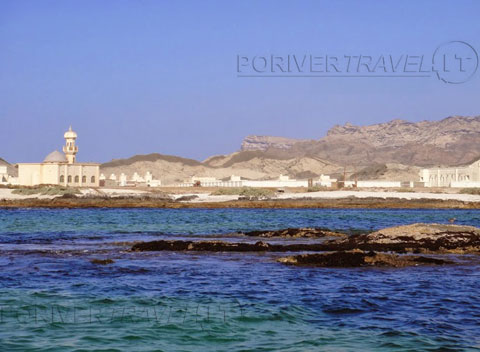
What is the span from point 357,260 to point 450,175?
95.7 meters

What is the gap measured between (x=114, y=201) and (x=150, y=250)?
4782 cm

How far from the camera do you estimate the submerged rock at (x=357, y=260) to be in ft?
60.9

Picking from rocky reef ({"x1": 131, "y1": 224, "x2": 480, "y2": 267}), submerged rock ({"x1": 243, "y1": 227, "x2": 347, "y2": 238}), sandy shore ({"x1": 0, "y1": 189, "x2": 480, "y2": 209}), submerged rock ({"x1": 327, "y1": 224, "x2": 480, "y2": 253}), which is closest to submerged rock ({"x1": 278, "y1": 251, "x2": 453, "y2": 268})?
rocky reef ({"x1": 131, "y1": 224, "x2": 480, "y2": 267})

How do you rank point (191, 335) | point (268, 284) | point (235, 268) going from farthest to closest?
point (235, 268) → point (268, 284) → point (191, 335)

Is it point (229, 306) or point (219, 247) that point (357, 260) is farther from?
point (229, 306)

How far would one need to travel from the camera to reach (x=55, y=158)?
99.8 meters

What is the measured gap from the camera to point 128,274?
1720 centimetres

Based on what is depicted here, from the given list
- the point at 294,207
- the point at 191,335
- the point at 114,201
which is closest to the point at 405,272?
the point at 191,335

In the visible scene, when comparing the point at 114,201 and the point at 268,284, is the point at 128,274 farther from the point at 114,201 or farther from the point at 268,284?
the point at 114,201

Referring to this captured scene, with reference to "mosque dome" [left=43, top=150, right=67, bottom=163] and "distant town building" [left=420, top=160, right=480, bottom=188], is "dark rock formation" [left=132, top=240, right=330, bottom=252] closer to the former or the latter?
"mosque dome" [left=43, top=150, right=67, bottom=163]

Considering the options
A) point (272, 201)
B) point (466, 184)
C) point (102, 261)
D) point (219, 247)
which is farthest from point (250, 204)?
point (102, 261)

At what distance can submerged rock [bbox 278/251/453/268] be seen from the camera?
18.6m

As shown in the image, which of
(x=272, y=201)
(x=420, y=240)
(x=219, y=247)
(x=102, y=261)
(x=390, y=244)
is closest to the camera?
(x=102, y=261)

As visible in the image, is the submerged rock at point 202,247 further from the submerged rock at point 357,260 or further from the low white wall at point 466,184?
the low white wall at point 466,184
